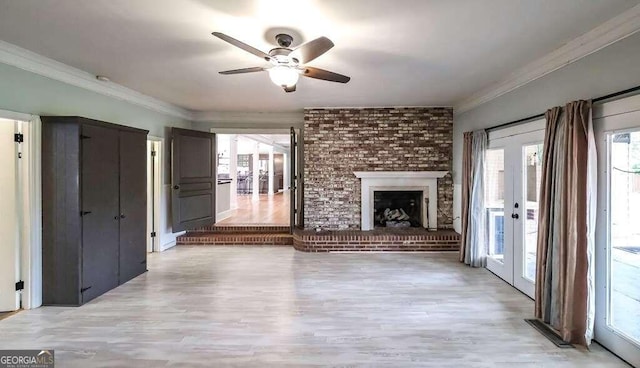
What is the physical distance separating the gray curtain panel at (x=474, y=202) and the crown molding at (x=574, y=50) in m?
0.67

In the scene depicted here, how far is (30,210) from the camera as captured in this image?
135 inches

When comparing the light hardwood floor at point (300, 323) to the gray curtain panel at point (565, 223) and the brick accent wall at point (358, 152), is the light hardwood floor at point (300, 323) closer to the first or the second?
the gray curtain panel at point (565, 223)

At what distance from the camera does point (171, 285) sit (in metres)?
4.15


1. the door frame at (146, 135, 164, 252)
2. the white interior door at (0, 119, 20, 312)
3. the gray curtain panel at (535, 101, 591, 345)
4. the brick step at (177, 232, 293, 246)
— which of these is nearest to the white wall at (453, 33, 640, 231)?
the gray curtain panel at (535, 101, 591, 345)

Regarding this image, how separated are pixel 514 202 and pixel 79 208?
4886 mm

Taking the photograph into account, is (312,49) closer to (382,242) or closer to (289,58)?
(289,58)

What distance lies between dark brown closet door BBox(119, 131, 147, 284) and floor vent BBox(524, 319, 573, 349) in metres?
4.52

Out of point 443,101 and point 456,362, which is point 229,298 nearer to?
point 456,362

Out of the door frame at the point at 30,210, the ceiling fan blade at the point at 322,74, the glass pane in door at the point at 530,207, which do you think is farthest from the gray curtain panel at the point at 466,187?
the door frame at the point at 30,210

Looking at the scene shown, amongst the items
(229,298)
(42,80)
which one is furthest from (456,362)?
(42,80)

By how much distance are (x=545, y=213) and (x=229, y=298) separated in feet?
10.8

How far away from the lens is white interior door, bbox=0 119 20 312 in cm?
333

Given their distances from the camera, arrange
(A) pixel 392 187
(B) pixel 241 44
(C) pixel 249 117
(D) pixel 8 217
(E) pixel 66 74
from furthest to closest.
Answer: (C) pixel 249 117, (A) pixel 392 187, (E) pixel 66 74, (D) pixel 8 217, (B) pixel 241 44

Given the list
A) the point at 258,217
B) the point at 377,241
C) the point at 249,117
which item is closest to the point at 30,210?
the point at 249,117
